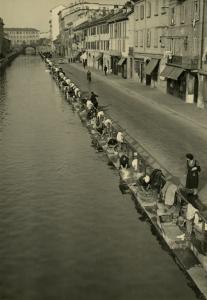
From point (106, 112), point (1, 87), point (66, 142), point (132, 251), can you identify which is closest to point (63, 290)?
point (132, 251)

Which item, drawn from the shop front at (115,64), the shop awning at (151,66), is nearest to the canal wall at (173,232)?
the shop awning at (151,66)

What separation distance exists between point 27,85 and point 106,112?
28649mm

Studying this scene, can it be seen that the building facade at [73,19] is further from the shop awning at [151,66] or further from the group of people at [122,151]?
→ the group of people at [122,151]

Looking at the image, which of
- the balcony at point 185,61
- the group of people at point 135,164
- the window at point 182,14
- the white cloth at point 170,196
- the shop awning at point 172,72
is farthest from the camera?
the shop awning at point 172,72

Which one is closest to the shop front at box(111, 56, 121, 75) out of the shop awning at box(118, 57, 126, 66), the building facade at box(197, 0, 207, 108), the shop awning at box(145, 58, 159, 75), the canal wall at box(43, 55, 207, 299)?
the shop awning at box(118, 57, 126, 66)

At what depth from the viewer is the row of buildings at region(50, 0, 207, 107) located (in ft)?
120

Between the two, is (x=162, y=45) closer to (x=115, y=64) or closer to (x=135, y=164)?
(x=115, y=64)

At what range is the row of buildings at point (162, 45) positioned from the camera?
120 ft

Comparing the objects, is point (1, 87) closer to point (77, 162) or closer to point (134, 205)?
point (77, 162)

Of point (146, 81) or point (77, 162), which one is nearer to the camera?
point (77, 162)

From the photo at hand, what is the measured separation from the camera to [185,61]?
127ft

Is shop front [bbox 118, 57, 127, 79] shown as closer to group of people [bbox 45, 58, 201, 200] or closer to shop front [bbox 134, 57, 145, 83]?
shop front [bbox 134, 57, 145, 83]

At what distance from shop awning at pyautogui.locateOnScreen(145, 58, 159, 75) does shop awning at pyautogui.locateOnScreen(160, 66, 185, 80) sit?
16.1 ft

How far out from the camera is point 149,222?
15.9 m
